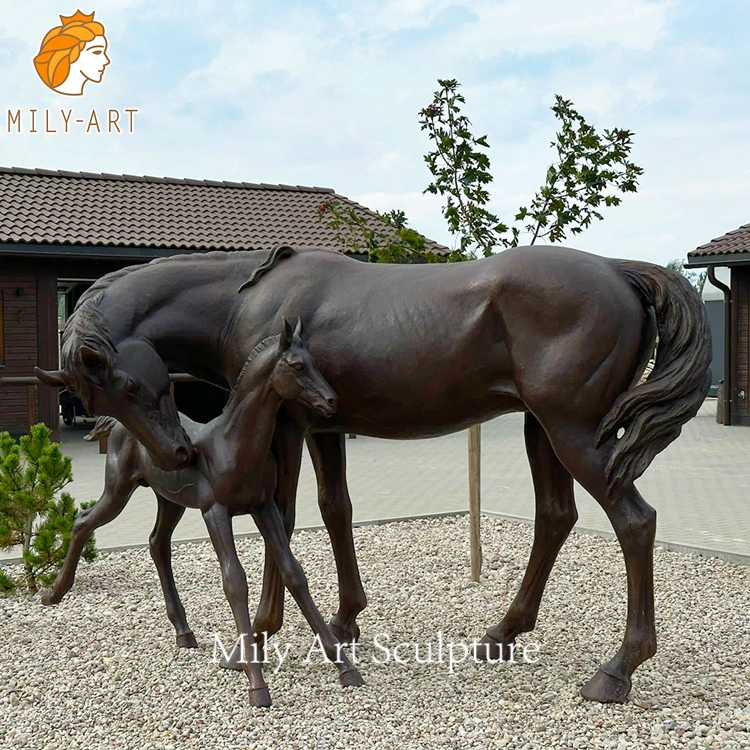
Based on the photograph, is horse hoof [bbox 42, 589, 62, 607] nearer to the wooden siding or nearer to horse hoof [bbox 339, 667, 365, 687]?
horse hoof [bbox 339, 667, 365, 687]

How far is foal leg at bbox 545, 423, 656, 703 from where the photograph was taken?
3352mm

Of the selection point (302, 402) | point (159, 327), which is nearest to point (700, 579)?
point (302, 402)

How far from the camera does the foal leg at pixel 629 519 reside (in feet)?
11.0

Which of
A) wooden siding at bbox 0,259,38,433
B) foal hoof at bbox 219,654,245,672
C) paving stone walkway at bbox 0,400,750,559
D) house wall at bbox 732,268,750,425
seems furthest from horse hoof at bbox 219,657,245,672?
house wall at bbox 732,268,750,425

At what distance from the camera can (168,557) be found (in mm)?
4301

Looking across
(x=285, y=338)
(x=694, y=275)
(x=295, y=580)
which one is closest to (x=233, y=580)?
(x=295, y=580)

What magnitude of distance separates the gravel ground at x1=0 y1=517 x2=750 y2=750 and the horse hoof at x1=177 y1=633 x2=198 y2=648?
0.07 metres

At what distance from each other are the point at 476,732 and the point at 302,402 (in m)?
1.38

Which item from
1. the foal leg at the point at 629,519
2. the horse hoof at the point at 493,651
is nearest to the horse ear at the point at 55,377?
the foal leg at the point at 629,519

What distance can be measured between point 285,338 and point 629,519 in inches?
57.7

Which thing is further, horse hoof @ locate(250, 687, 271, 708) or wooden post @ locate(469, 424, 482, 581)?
wooden post @ locate(469, 424, 482, 581)

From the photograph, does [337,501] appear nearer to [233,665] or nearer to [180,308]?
[233,665]

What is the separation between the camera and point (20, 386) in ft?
44.1

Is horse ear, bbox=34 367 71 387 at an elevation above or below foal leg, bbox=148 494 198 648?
above
